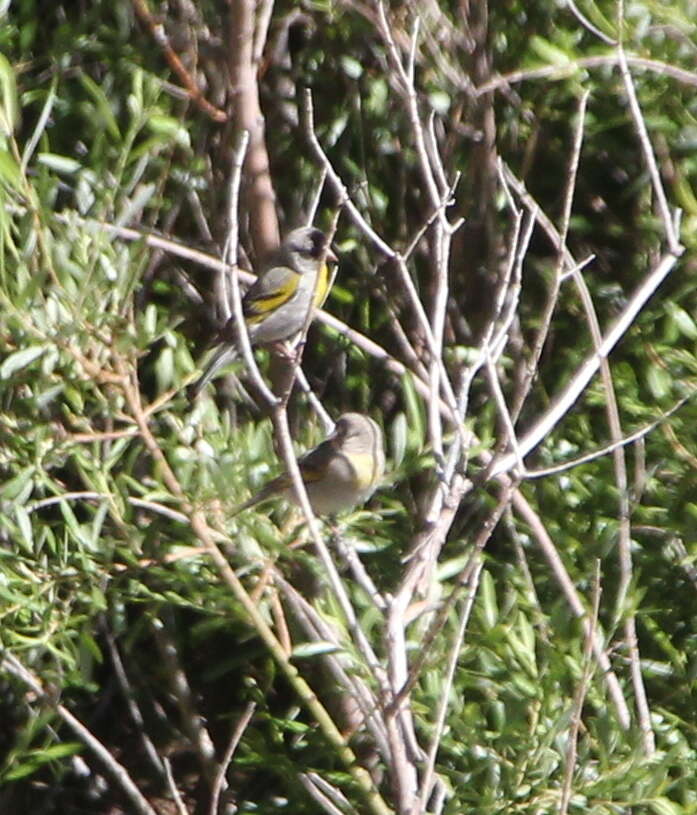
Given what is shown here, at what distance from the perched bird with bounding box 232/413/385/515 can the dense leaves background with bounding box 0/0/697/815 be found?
83 mm

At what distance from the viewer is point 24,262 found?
3500 mm

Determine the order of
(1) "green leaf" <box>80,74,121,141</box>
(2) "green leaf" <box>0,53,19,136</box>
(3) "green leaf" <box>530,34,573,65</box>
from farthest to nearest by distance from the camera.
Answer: (3) "green leaf" <box>530,34,573,65</box> < (1) "green leaf" <box>80,74,121,141</box> < (2) "green leaf" <box>0,53,19,136</box>

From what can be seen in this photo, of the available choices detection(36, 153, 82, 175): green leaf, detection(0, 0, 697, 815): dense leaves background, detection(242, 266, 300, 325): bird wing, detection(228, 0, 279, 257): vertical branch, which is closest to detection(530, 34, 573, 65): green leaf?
detection(0, 0, 697, 815): dense leaves background

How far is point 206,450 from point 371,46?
1.40 m

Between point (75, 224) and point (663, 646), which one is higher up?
point (75, 224)

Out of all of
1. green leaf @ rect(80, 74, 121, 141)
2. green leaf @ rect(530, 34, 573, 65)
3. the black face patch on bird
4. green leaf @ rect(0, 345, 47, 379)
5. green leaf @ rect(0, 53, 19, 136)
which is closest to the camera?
green leaf @ rect(0, 345, 47, 379)

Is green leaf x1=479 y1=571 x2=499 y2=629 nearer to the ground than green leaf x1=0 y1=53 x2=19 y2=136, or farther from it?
nearer to the ground

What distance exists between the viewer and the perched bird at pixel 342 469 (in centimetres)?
392

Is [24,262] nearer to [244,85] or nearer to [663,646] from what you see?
[244,85]

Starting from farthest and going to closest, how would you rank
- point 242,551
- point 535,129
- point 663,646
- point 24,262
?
point 535,129
point 663,646
point 242,551
point 24,262

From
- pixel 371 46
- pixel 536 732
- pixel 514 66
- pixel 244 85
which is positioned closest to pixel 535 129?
pixel 514 66

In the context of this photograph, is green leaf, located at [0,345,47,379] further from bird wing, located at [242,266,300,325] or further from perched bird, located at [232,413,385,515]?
bird wing, located at [242,266,300,325]

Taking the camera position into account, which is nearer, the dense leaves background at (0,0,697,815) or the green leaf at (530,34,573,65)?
the dense leaves background at (0,0,697,815)

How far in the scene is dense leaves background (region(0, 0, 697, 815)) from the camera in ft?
11.8
